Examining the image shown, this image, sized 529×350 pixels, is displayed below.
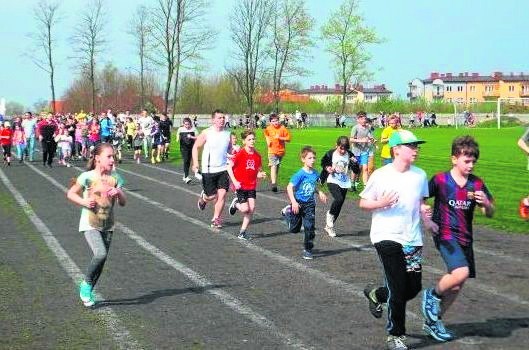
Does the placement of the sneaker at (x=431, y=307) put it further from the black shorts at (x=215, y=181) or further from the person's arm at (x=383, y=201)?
the black shorts at (x=215, y=181)

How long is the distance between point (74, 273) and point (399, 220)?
14.9ft

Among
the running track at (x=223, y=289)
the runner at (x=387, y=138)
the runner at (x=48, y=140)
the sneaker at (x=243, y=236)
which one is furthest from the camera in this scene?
the runner at (x=48, y=140)

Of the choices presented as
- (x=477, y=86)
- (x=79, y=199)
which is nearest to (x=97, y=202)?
(x=79, y=199)

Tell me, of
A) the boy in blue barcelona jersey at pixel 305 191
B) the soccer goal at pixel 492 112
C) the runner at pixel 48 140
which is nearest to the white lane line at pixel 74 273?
the boy in blue barcelona jersey at pixel 305 191

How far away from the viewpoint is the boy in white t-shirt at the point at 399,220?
6.26m

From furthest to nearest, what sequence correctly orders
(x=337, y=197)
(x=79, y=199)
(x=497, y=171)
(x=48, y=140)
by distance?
(x=48, y=140), (x=497, y=171), (x=337, y=197), (x=79, y=199)

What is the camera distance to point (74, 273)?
9383mm

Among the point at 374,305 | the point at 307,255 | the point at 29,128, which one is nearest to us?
the point at 374,305

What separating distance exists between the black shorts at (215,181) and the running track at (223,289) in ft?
2.21

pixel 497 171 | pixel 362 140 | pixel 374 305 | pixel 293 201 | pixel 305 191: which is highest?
pixel 362 140

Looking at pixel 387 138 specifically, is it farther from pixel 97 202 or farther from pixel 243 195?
pixel 97 202

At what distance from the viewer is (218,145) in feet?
45.7

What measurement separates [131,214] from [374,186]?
31.2 feet

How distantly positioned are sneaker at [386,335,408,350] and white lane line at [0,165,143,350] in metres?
1.95
